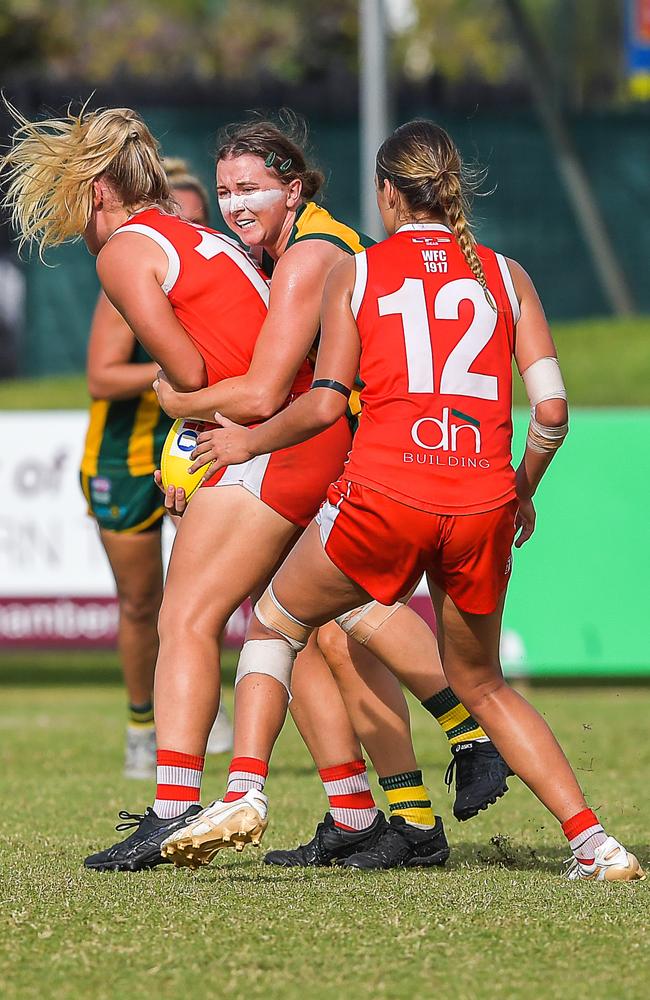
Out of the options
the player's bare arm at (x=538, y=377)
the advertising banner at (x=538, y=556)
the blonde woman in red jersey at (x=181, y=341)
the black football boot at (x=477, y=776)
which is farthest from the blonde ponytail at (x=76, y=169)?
the advertising banner at (x=538, y=556)

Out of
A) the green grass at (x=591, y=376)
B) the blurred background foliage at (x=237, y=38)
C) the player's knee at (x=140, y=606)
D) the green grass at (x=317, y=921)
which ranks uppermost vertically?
the blurred background foliage at (x=237, y=38)

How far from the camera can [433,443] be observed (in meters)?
4.21

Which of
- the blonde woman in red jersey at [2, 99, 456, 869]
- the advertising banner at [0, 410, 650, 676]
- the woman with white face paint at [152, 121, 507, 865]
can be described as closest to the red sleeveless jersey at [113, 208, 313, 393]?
the blonde woman in red jersey at [2, 99, 456, 869]

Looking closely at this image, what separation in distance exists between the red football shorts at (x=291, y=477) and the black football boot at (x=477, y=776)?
2.83 feet

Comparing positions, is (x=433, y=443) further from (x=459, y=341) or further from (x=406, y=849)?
(x=406, y=849)

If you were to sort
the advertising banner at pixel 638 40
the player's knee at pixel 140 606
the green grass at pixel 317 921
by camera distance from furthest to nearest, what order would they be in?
the advertising banner at pixel 638 40, the player's knee at pixel 140 606, the green grass at pixel 317 921

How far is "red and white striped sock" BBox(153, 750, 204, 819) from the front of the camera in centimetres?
456

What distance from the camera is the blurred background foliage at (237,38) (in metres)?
32.4

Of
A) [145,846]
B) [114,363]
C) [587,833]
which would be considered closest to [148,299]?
[145,846]

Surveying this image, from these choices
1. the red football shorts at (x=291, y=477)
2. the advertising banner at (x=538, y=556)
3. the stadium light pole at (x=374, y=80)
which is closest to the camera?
the red football shorts at (x=291, y=477)

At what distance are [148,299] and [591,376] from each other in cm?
1457

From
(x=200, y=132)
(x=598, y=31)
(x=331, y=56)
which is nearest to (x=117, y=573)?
(x=200, y=132)

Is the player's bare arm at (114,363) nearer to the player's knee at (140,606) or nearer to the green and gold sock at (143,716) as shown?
the player's knee at (140,606)

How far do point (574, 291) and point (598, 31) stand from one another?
151 inches
